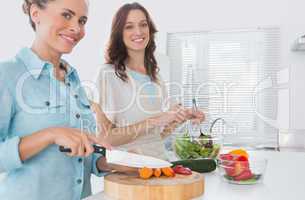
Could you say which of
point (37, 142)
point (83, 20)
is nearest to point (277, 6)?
point (83, 20)

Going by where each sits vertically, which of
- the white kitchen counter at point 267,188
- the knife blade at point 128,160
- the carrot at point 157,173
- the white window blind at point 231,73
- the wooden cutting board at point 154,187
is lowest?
the white kitchen counter at point 267,188

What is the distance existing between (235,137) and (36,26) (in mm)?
2188

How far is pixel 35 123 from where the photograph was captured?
38.2 inches

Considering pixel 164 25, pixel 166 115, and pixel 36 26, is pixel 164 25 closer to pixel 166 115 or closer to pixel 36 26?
pixel 166 115

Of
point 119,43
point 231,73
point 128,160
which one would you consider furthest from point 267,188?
point 231,73

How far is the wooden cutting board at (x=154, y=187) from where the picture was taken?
951 millimetres

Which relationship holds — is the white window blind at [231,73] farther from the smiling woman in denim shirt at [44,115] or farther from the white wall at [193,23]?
the smiling woman in denim shirt at [44,115]

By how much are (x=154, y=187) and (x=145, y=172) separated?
86 millimetres

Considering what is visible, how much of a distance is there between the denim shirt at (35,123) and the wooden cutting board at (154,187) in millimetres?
122

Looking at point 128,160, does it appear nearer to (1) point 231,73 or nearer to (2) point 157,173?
(2) point 157,173

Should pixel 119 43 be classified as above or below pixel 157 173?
above

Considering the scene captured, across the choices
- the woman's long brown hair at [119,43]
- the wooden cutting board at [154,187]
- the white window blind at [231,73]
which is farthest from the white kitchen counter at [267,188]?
the white window blind at [231,73]

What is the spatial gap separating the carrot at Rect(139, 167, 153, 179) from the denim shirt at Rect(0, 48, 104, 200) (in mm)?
174

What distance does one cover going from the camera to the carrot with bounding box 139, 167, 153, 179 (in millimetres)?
1025
